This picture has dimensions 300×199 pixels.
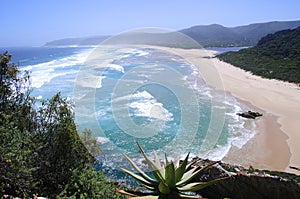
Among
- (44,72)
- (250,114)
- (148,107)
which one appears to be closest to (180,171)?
(250,114)

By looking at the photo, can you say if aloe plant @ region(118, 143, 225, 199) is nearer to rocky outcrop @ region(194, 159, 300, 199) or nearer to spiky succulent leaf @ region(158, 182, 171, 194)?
spiky succulent leaf @ region(158, 182, 171, 194)

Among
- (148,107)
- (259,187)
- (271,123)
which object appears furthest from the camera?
(148,107)

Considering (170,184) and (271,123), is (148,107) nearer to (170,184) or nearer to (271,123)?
(271,123)

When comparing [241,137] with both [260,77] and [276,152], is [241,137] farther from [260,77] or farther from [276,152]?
[260,77]

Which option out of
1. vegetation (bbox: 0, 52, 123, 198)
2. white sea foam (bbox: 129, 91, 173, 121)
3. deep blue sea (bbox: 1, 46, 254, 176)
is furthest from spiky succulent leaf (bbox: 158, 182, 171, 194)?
white sea foam (bbox: 129, 91, 173, 121)

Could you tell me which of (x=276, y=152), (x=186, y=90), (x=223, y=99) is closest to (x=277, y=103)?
(x=223, y=99)

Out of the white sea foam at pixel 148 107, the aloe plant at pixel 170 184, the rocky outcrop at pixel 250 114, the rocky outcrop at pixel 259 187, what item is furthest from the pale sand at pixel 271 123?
the aloe plant at pixel 170 184
